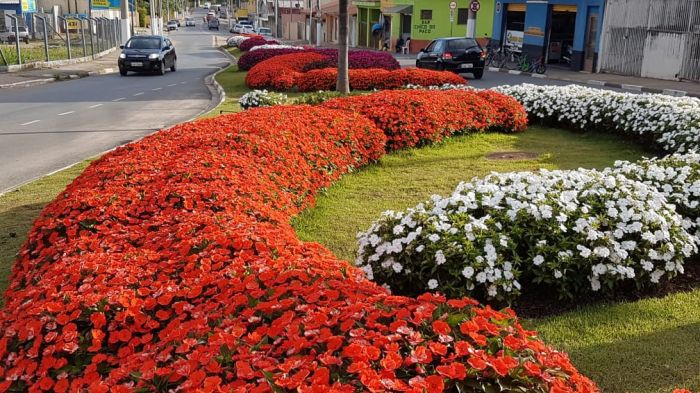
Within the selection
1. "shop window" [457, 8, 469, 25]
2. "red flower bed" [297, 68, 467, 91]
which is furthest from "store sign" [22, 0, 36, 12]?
"shop window" [457, 8, 469, 25]

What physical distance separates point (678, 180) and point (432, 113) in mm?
5141

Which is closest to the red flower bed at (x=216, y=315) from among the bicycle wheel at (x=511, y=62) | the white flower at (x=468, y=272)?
the white flower at (x=468, y=272)

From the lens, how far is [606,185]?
543 cm

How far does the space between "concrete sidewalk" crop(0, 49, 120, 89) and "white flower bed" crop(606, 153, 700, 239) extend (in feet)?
69.2

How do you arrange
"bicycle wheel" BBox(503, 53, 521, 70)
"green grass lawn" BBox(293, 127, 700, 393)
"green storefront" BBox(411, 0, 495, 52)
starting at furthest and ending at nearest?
"green storefront" BBox(411, 0, 495, 52) → "bicycle wheel" BBox(503, 53, 521, 70) → "green grass lawn" BBox(293, 127, 700, 393)

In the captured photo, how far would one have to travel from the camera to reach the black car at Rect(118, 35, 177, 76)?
27344 mm

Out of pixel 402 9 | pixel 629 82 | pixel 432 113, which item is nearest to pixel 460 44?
pixel 629 82

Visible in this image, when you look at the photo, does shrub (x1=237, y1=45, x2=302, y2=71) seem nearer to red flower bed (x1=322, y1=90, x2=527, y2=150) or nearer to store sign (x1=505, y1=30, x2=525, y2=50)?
store sign (x1=505, y1=30, x2=525, y2=50)

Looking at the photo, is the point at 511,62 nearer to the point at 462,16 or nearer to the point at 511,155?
the point at 462,16

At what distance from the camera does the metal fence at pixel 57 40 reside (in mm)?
27844

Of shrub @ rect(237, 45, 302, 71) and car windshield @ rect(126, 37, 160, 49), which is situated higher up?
car windshield @ rect(126, 37, 160, 49)

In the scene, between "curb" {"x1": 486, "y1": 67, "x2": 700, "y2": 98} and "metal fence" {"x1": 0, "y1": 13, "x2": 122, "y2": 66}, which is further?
"metal fence" {"x1": 0, "y1": 13, "x2": 122, "y2": 66}

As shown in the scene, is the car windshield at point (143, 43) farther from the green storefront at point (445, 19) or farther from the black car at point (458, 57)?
the green storefront at point (445, 19)

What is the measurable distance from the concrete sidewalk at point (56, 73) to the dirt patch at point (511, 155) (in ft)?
58.9
